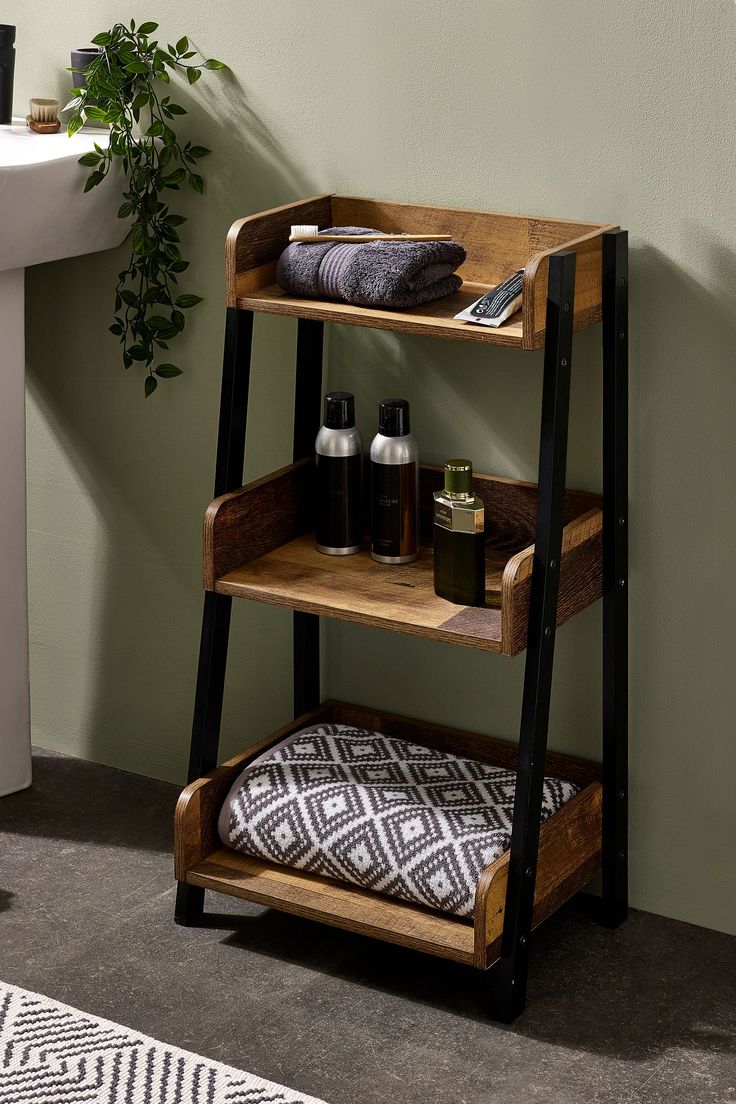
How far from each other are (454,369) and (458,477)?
254 millimetres

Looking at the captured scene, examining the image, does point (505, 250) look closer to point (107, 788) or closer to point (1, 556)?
point (1, 556)

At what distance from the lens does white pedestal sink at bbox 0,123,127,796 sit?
2.00m

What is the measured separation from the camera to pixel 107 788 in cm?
241

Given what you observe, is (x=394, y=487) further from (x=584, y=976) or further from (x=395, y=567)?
(x=584, y=976)

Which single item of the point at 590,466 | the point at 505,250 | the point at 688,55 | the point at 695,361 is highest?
the point at 688,55

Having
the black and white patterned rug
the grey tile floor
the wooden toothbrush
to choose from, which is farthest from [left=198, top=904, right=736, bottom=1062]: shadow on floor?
the wooden toothbrush

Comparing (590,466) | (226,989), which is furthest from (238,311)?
(226,989)

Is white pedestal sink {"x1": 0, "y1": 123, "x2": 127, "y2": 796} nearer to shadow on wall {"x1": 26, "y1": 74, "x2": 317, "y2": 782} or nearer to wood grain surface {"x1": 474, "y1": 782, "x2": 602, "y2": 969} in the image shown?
shadow on wall {"x1": 26, "y1": 74, "x2": 317, "y2": 782}

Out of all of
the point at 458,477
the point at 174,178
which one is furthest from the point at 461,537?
the point at 174,178

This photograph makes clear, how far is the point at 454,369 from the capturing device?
2006 mm

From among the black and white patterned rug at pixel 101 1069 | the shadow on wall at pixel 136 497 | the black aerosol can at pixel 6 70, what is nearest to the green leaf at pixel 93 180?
the shadow on wall at pixel 136 497

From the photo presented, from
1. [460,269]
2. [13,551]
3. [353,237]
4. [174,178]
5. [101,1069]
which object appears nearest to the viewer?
[101,1069]

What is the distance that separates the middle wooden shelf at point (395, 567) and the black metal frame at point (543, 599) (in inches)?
1.2

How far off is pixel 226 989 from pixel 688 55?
1.27 m
